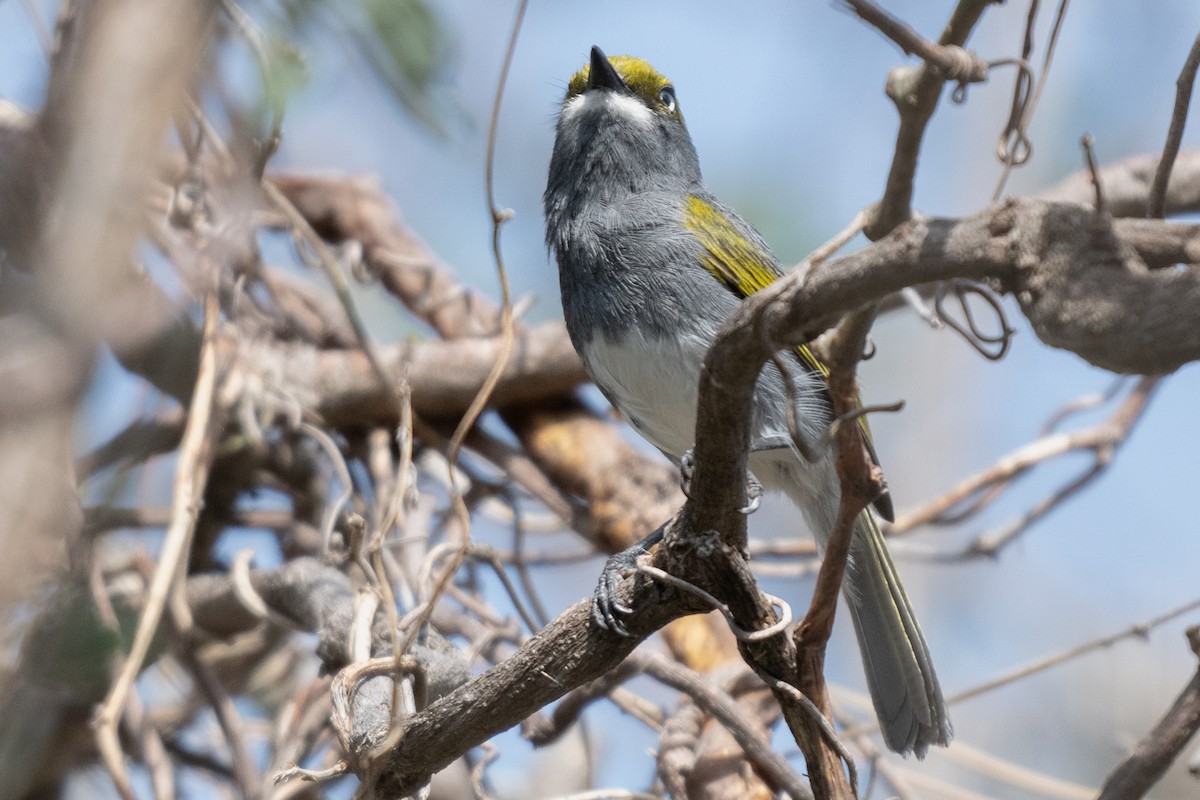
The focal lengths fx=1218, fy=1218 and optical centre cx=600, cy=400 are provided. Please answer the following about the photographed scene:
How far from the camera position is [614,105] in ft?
11.8

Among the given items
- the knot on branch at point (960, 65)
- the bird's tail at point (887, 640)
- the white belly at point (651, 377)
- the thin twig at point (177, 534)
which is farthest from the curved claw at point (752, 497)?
the thin twig at point (177, 534)

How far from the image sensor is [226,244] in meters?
3.40

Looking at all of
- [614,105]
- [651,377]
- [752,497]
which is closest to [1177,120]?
[752,497]

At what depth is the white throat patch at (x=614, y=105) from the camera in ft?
11.7

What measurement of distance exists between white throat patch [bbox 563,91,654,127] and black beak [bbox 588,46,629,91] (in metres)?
0.02

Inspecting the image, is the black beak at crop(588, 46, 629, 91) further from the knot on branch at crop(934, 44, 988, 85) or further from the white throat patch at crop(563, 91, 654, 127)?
the knot on branch at crop(934, 44, 988, 85)

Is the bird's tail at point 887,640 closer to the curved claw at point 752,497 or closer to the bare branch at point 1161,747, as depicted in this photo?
the curved claw at point 752,497

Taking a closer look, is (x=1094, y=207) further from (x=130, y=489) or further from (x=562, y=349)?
(x=130, y=489)

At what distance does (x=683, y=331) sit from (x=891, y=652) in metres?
0.94

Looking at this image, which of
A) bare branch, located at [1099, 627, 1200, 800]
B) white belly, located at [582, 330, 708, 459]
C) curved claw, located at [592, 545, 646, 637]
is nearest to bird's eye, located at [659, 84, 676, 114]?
white belly, located at [582, 330, 708, 459]

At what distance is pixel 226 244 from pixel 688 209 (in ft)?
4.23

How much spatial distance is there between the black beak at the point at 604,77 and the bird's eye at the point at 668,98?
Result: 0.50 ft

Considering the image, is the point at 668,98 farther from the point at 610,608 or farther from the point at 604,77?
the point at 610,608

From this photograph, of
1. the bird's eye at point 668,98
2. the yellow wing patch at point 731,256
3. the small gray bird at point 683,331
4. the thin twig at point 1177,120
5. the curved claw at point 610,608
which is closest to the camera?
the thin twig at point 1177,120
